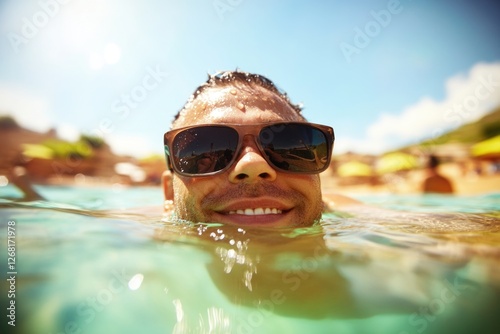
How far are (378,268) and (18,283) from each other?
1510mm

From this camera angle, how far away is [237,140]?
1967 millimetres

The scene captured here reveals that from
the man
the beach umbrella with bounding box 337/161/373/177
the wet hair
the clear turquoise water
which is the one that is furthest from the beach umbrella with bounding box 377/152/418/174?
the clear turquoise water

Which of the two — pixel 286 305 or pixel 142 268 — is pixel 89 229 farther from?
pixel 286 305

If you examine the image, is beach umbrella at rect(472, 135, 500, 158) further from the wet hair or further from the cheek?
the cheek

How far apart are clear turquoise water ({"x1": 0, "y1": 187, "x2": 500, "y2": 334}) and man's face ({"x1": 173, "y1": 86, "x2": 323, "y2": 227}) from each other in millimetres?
259

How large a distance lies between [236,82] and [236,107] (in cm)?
50

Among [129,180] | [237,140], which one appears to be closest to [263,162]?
[237,140]

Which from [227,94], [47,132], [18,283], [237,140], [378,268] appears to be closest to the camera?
[18,283]

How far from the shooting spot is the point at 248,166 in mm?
1784

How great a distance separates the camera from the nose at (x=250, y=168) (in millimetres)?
Result: 1790

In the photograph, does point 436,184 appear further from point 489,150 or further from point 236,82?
point 236,82

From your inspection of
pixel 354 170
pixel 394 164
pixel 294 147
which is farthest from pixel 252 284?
pixel 394 164

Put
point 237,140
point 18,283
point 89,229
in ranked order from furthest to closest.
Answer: point 237,140, point 89,229, point 18,283

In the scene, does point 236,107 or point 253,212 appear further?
point 236,107
